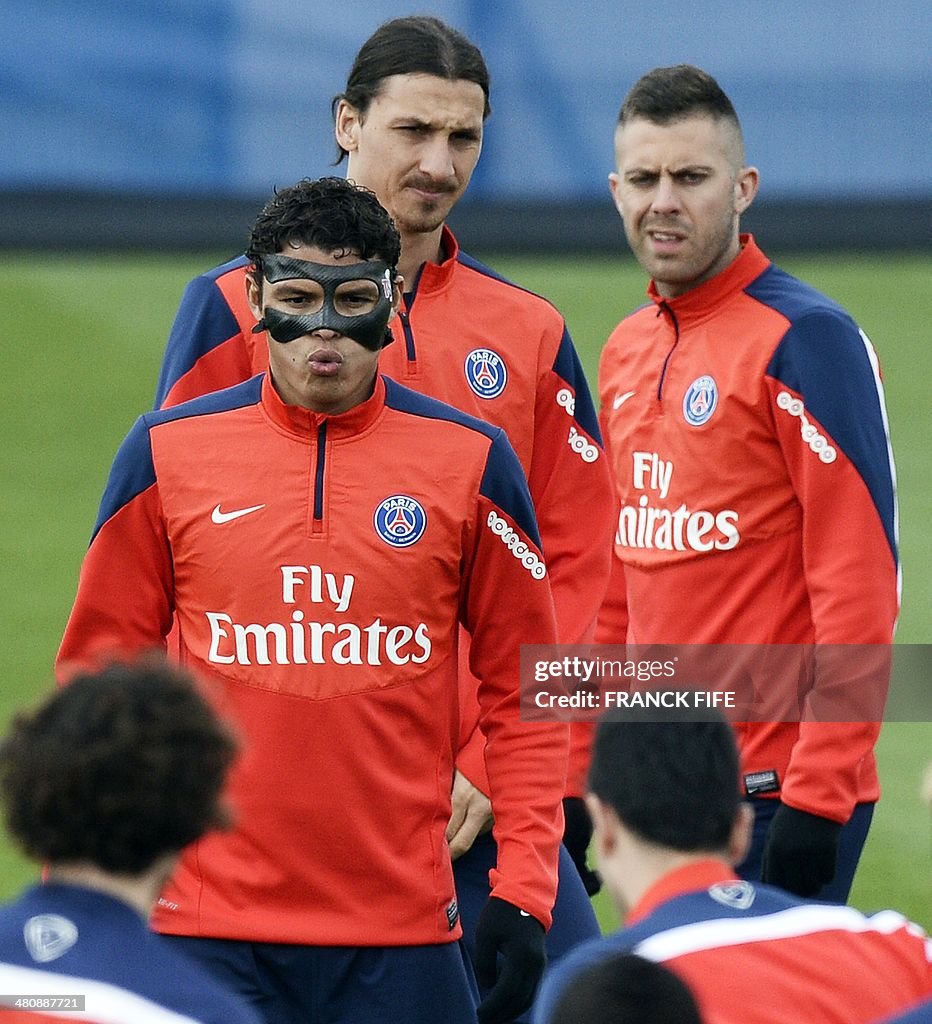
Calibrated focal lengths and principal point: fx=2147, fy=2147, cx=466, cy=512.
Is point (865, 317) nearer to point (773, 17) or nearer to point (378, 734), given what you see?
point (773, 17)

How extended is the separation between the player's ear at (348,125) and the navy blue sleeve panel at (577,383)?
2.00 feet

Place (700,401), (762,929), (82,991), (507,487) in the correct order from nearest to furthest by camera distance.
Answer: (82,991), (762,929), (507,487), (700,401)

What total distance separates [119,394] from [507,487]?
35.8ft

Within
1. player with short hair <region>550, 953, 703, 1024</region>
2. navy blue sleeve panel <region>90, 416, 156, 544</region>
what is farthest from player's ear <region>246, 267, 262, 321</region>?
player with short hair <region>550, 953, 703, 1024</region>

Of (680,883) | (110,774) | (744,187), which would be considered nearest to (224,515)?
(680,883)

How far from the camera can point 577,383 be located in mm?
4574

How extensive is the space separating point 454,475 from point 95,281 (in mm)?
13521

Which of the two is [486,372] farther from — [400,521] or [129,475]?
[129,475]

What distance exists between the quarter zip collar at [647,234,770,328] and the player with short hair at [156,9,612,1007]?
0.39 metres

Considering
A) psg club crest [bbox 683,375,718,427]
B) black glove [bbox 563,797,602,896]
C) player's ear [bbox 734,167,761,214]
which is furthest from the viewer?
player's ear [bbox 734,167,761,214]

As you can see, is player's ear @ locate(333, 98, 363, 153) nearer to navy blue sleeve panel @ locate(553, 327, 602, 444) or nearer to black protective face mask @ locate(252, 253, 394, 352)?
navy blue sleeve panel @ locate(553, 327, 602, 444)

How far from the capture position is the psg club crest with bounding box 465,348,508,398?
4.42m

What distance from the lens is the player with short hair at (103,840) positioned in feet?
7.91
